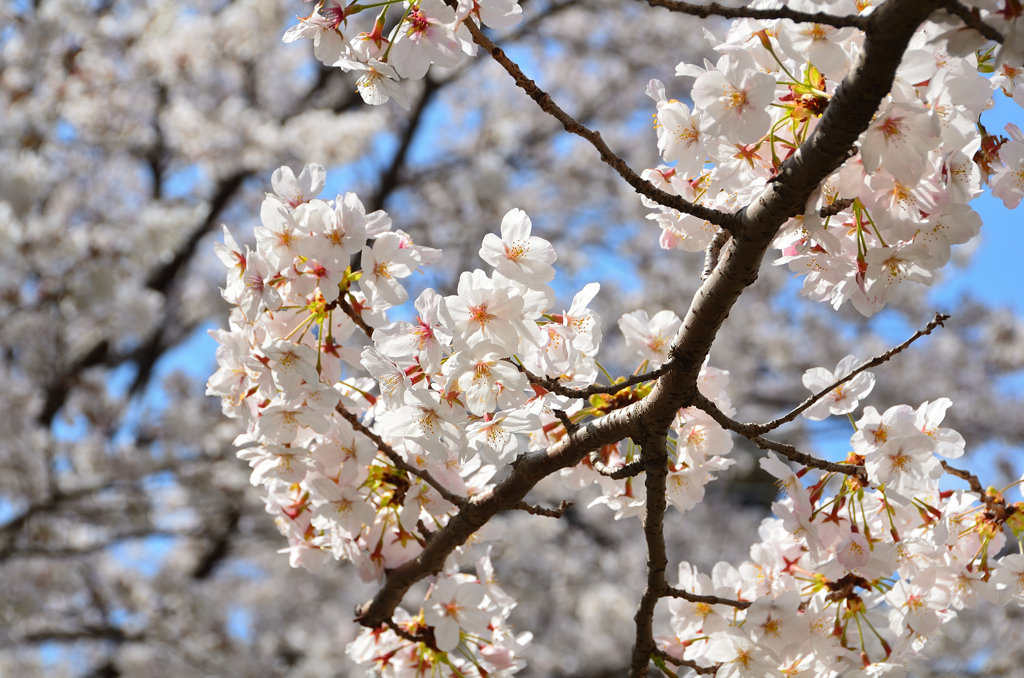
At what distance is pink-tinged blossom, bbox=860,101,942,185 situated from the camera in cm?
89

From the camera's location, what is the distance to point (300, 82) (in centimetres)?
888

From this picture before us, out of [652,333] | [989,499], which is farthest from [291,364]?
[989,499]

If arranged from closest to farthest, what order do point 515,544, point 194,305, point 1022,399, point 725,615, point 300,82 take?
point 725,615
point 194,305
point 515,544
point 300,82
point 1022,399

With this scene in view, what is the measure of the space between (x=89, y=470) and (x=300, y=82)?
5155mm

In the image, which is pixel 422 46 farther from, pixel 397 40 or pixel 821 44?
pixel 821 44

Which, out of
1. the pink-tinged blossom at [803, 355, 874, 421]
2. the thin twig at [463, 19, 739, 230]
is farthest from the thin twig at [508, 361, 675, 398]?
the pink-tinged blossom at [803, 355, 874, 421]

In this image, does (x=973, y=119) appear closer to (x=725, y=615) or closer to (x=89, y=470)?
(x=725, y=615)

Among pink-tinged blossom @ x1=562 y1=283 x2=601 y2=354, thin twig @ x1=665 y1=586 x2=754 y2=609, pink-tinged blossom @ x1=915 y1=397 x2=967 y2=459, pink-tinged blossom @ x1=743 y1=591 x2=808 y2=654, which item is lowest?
pink-tinged blossom @ x1=562 y1=283 x2=601 y2=354

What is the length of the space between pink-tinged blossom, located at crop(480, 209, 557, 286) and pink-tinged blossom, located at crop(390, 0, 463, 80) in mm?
278

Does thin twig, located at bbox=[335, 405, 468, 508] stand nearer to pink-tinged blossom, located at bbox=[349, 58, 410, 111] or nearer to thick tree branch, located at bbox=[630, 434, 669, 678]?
thick tree branch, located at bbox=[630, 434, 669, 678]

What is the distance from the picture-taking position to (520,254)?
1114 mm

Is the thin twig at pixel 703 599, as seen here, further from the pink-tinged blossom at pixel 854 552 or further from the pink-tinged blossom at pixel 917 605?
the pink-tinged blossom at pixel 917 605

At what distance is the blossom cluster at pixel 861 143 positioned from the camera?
2.99 feet

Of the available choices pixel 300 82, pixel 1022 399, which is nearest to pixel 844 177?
pixel 300 82
